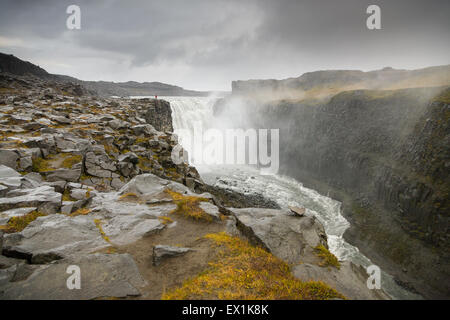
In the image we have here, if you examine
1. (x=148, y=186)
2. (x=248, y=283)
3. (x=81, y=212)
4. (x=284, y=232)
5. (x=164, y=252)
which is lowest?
(x=284, y=232)

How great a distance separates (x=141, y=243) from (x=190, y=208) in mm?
3460

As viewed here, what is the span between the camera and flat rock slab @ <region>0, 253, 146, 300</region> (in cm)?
536

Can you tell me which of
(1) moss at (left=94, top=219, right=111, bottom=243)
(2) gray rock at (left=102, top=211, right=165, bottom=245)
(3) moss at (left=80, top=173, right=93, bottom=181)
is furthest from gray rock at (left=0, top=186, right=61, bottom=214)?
(3) moss at (left=80, top=173, right=93, bottom=181)

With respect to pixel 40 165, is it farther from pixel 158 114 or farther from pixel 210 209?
pixel 158 114

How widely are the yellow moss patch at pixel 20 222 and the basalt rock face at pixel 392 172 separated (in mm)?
34953

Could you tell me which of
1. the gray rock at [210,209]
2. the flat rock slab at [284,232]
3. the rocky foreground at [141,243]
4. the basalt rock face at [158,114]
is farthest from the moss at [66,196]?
the basalt rock face at [158,114]

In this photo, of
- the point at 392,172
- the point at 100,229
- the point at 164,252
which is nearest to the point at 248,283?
the point at 164,252

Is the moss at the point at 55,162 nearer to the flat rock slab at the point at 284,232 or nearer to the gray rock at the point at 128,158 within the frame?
the gray rock at the point at 128,158

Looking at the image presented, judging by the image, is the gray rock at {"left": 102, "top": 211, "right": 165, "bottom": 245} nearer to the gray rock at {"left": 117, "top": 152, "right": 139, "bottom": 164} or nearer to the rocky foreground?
the rocky foreground

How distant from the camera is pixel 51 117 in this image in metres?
23.4

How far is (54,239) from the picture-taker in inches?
301
